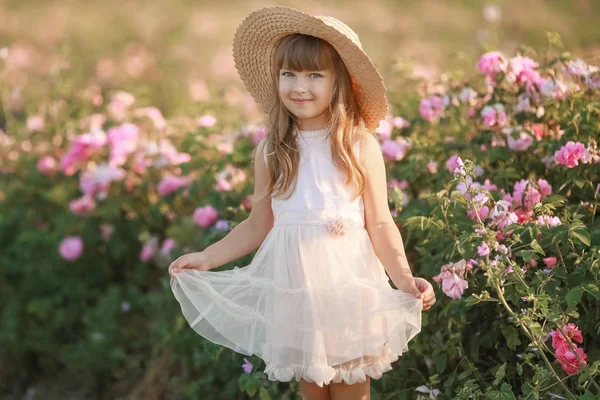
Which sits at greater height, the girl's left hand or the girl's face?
the girl's face

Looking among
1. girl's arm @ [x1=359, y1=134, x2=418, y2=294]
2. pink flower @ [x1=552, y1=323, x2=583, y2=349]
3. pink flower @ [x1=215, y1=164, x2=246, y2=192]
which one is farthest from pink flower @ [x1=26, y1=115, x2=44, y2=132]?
pink flower @ [x1=552, y1=323, x2=583, y2=349]

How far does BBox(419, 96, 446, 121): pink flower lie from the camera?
336 centimetres

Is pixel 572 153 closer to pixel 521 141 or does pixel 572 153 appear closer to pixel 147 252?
pixel 521 141

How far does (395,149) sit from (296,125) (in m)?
0.90

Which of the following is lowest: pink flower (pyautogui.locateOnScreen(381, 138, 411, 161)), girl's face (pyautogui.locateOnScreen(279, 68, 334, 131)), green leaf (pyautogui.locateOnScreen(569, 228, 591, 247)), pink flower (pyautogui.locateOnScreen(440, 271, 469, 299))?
pink flower (pyautogui.locateOnScreen(440, 271, 469, 299))

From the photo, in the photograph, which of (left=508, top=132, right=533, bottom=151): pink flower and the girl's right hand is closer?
the girl's right hand

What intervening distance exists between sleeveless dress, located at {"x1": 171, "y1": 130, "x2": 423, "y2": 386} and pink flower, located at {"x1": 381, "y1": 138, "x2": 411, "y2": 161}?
0.91 metres

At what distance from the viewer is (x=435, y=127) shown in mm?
3600

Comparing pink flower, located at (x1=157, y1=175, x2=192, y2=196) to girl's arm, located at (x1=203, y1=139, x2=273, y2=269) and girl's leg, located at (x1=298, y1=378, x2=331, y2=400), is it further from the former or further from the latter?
girl's leg, located at (x1=298, y1=378, x2=331, y2=400)

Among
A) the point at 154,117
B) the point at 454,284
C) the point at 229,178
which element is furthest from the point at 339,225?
the point at 154,117

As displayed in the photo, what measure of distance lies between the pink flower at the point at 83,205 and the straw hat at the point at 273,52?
200 cm

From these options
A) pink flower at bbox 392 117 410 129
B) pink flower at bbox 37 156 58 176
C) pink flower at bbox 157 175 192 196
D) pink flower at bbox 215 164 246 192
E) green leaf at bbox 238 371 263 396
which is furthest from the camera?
pink flower at bbox 37 156 58 176

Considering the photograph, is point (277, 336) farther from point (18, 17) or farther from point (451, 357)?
point (18, 17)

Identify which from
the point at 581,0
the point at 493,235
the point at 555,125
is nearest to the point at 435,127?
the point at 555,125
